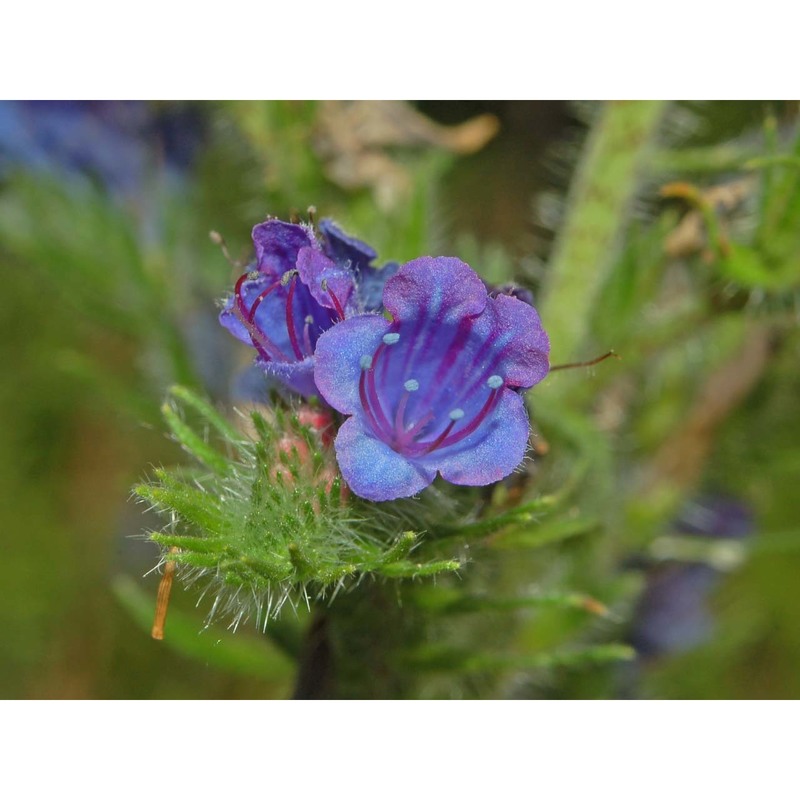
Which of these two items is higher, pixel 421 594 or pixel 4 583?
pixel 4 583

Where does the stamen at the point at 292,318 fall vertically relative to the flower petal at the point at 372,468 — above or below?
above

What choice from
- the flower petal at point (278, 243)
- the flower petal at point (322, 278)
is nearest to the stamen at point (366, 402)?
the flower petal at point (322, 278)

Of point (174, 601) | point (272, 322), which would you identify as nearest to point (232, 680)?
point (174, 601)

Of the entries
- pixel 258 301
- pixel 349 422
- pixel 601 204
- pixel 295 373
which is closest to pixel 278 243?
pixel 258 301

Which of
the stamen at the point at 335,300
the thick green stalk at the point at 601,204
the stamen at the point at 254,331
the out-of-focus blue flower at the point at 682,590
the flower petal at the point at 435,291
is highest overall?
the thick green stalk at the point at 601,204

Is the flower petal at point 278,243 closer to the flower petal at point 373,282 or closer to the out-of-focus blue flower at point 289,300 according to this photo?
the out-of-focus blue flower at point 289,300

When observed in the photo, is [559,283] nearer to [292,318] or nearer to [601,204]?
[601,204]

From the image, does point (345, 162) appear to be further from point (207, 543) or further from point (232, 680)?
point (232, 680)

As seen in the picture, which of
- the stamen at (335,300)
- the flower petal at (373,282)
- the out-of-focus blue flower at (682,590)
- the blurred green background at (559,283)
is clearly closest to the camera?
the stamen at (335,300)
